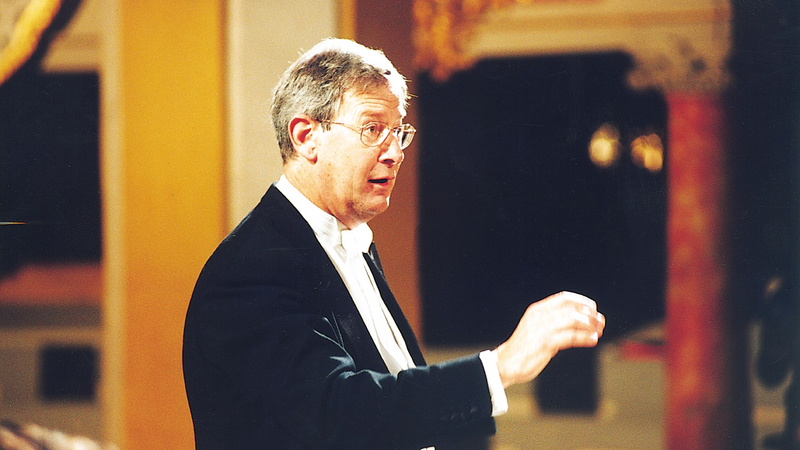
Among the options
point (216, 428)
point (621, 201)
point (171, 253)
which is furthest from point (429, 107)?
point (216, 428)

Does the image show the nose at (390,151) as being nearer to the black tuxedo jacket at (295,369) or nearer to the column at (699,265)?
the black tuxedo jacket at (295,369)

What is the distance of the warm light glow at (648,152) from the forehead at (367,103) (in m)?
1.24

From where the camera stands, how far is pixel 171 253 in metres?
2.64


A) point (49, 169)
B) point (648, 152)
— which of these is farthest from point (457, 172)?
point (49, 169)

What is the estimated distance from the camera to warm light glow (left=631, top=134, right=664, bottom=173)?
7.99 ft

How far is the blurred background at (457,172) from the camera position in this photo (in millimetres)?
2434

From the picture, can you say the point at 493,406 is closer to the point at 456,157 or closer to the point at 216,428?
the point at 216,428

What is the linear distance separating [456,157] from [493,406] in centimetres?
144

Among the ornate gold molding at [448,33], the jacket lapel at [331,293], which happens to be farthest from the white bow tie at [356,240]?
the ornate gold molding at [448,33]

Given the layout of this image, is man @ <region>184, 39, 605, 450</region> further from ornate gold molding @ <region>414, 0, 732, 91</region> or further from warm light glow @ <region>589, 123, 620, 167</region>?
ornate gold molding @ <region>414, 0, 732, 91</region>

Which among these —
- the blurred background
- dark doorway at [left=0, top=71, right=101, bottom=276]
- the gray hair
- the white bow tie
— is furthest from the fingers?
dark doorway at [left=0, top=71, right=101, bottom=276]

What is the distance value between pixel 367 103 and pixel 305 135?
6.3 inches

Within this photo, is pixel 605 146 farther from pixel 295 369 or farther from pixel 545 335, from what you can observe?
pixel 295 369

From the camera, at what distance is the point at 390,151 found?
152 cm
